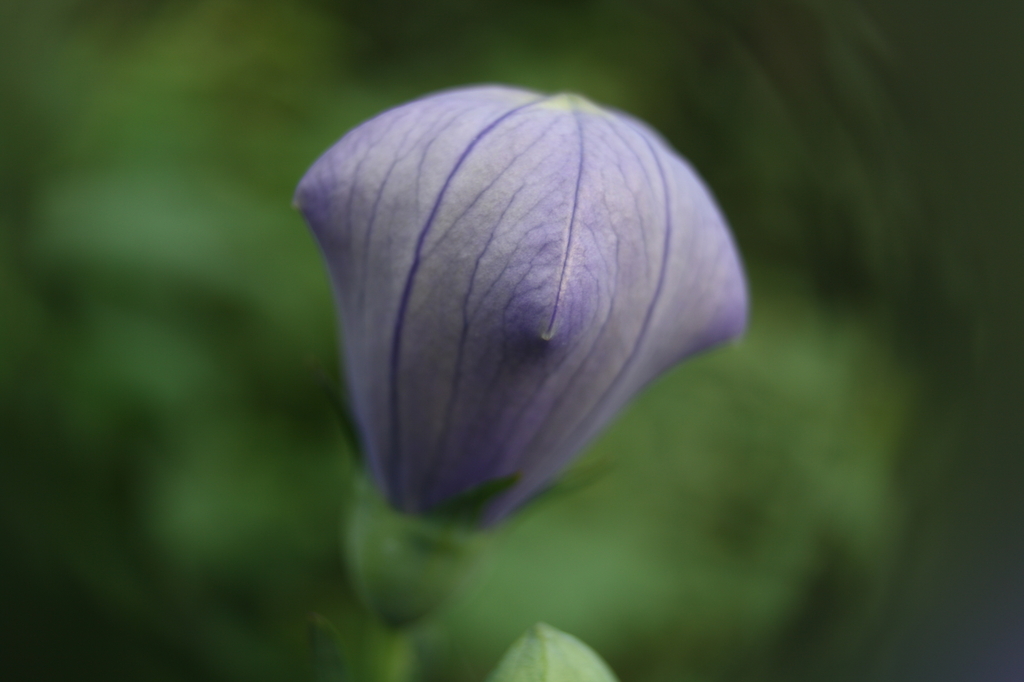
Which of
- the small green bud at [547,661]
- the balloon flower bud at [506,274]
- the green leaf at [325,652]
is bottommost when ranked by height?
the green leaf at [325,652]

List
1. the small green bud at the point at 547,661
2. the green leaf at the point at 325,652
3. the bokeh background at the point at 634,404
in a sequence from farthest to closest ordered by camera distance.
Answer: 1. the bokeh background at the point at 634,404
2. the green leaf at the point at 325,652
3. the small green bud at the point at 547,661

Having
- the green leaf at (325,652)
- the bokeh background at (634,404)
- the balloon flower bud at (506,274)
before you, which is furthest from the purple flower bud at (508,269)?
the bokeh background at (634,404)

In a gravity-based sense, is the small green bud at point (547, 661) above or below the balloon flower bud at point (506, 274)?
below

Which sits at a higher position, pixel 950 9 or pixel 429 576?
pixel 950 9

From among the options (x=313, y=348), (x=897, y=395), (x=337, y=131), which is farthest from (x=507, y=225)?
(x=897, y=395)

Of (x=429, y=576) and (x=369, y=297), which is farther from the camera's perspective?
(x=429, y=576)

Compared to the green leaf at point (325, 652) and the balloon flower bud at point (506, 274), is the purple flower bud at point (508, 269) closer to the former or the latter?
the balloon flower bud at point (506, 274)

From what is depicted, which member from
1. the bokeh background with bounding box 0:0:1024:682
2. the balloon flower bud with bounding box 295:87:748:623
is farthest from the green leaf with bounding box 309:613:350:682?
the bokeh background with bounding box 0:0:1024:682

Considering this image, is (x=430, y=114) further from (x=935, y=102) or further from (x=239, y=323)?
(x=935, y=102)
